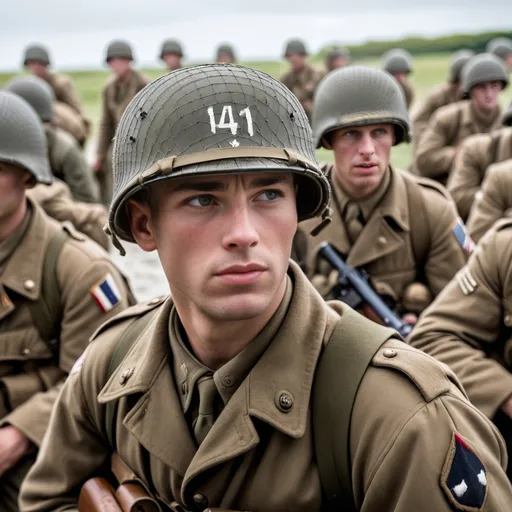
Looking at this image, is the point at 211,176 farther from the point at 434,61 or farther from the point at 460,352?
the point at 434,61

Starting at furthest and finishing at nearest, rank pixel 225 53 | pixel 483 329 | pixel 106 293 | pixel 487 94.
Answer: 1. pixel 225 53
2. pixel 487 94
3. pixel 106 293
4. pixel 483 329

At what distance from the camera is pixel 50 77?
14.6 m

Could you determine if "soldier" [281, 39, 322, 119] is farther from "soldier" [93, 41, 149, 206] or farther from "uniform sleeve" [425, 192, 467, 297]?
"uniform sleeve" [425, 192, 467, 297]

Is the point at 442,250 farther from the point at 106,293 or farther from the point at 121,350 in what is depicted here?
the point at 121,350

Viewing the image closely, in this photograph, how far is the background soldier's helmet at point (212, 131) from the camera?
2.14 metres

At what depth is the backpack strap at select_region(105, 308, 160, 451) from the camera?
8.39 ft

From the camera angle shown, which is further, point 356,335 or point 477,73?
point 477,73

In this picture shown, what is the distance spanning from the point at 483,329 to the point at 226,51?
18.1 metres

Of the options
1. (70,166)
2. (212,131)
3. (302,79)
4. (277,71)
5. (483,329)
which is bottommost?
(277,71)

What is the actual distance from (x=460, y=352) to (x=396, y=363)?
1420 millimetres

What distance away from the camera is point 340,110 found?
4.85 meters

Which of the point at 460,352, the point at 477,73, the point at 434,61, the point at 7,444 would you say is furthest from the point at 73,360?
the point at 434,61

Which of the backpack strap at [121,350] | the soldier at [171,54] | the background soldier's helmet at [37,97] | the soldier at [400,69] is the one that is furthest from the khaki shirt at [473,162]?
the soldier at [171,54]

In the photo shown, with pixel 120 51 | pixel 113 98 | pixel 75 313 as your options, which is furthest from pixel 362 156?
pixel 120 51
